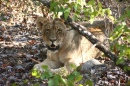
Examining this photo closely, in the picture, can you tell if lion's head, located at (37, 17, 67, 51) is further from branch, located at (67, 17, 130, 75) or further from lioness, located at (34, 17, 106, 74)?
branch, located at (67, 17, 130, 75)

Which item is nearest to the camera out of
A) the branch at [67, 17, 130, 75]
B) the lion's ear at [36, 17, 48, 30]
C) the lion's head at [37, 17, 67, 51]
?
the branch at [67, 17, 130, 75]

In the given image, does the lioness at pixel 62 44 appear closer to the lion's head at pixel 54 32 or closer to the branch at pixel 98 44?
the lion's head at pixel 54 32

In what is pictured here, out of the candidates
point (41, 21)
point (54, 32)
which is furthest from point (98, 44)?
point (41, 21)

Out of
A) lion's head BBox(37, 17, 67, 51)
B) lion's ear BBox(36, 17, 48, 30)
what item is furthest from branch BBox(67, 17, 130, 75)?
lion's ear BBox(36, 17, 48, 30)

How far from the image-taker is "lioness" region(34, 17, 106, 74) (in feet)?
21.9

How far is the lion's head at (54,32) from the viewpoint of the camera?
6613mm

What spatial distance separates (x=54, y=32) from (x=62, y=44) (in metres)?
0.45

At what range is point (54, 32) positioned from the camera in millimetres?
6652

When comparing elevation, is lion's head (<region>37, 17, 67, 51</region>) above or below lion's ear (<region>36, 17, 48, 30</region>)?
below

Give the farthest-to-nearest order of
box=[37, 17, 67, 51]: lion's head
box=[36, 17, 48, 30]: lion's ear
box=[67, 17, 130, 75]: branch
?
box=[36, 17, 48, 30]: lion's ear, box=[37, 17, 67, 51]: lion's head, box=[67, 17, 130, 75]: branch

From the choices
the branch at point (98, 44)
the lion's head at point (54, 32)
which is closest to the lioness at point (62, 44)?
the lion's head at point (54, 32)

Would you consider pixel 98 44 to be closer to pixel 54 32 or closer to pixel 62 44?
pixel 54 32

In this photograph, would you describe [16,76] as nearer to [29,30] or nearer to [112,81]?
[112,81]

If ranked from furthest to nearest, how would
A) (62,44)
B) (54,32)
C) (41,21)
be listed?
(62,44) < (41,21) < (54,32)
